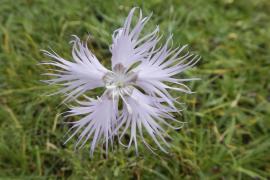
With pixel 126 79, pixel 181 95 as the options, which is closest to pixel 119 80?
pixel 126 79

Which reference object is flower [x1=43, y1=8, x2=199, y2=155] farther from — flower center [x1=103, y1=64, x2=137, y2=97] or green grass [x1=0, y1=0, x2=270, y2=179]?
green grass [x1=0, y1=0, x2=270, y2=179]

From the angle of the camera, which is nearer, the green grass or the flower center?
the flower center

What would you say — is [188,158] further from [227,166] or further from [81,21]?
[81,21]

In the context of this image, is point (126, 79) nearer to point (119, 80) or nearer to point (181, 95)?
point (119, 80)

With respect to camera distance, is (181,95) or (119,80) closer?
(119,80)

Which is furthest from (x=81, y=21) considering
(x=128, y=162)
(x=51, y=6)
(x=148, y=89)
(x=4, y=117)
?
(x=148, y=89)

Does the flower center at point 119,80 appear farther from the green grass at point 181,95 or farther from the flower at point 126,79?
the green grass at point 181,95

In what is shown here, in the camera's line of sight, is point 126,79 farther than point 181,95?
No

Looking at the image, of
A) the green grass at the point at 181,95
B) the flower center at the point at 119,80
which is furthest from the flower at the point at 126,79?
the green grass at the point at 181,95

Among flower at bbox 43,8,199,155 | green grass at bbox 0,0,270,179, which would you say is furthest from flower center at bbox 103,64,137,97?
green grass at bbox 0,0,270,179
